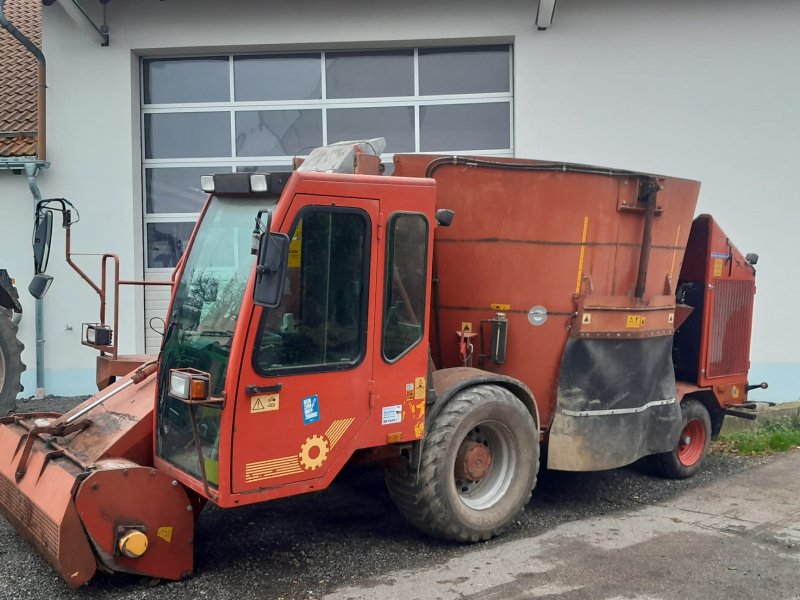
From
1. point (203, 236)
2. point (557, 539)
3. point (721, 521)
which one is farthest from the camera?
point (721, 521)

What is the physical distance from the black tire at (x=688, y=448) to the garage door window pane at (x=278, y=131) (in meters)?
5.48

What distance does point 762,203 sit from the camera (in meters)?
9.11

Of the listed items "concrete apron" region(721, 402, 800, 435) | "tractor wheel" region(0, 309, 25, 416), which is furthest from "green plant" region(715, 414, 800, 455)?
"tractor wheel" region(0, 309, 25, 416)

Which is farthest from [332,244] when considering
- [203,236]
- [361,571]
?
[361,571]

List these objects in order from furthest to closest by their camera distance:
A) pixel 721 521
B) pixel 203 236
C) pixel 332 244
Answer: pixel 721 521, pixel 203 236, pixel 332 244

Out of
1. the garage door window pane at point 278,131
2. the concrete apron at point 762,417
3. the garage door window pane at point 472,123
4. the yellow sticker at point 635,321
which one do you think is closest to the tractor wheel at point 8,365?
the garage door window pane at point 278,131

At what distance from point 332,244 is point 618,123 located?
6.10 metres

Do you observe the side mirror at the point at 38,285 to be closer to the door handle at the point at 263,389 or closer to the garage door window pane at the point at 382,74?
the door handle at the point at 263,389

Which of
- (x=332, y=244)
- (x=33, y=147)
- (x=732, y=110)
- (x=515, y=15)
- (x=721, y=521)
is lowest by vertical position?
(x=721, y=521)

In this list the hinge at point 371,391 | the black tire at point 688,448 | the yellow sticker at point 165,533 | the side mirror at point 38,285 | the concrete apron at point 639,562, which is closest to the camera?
the yellow sticker at point 165,533

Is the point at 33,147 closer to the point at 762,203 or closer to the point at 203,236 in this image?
the point at 203,236

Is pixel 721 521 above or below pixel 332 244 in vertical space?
below

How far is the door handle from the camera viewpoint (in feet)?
12.3

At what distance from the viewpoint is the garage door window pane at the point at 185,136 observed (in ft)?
31.4
